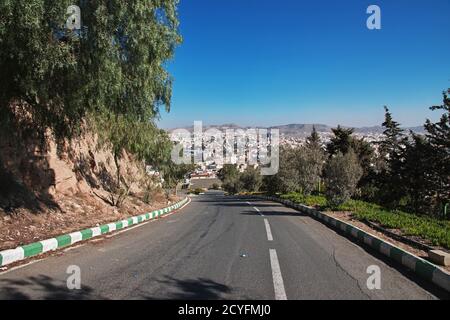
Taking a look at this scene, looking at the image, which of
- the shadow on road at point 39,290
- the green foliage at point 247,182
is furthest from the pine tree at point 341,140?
the shadow on road at point 39,290

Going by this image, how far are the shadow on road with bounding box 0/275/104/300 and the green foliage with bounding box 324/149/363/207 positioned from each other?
1748 centimetres

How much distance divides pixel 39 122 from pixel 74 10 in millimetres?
4133

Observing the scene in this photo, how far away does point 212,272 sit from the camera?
24.9 ft

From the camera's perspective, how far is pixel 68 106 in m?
11.3

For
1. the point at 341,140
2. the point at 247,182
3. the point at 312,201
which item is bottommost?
the point at 247,182

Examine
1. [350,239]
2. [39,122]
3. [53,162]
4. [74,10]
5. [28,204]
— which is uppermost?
[74,10]

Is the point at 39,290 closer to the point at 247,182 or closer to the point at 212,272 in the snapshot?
the point at 212,272

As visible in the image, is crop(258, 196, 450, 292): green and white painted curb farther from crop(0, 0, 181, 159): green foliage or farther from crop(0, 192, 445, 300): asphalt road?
crop(0, 0, 181, 159): green foliage

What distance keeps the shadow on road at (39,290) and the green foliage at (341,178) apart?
17.5 metres

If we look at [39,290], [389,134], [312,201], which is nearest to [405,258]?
[39,290]

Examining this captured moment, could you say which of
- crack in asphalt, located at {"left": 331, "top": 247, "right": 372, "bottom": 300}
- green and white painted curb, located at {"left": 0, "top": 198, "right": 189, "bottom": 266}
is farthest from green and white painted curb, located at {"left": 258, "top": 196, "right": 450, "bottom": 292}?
green and white painted curb, located at {"left": 0, "top": 198, "right": 189, "bottom": 266}

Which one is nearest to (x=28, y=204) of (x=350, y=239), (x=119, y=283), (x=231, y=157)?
(x=119, y=283)

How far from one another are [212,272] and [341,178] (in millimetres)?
15623

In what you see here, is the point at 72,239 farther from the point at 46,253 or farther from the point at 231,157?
the point at 231,157
